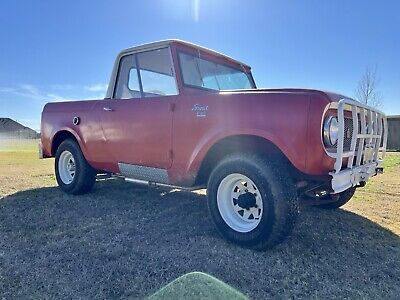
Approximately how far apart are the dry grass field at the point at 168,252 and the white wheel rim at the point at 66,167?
63 centimetres

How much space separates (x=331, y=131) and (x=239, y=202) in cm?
106

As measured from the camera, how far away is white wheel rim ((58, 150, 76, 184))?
5.44 metres

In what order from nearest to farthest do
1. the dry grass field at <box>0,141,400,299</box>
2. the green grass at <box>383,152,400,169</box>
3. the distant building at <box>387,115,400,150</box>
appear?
the dry grass field at <box>0,141,400,299</box> → the green grass at <box>383,152,400,169</box> → the distant building at <box>387,115,400,150</box>

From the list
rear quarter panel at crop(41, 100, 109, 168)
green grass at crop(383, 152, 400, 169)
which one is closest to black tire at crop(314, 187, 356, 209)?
rear quarter panel at crop(41, 100, 109, 168)

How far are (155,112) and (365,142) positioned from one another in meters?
2.31

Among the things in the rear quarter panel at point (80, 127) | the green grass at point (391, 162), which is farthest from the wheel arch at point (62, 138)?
the green grass at point (391, 162)

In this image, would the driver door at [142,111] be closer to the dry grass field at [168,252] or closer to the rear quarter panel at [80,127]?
the rear quarter panel at [80,127]

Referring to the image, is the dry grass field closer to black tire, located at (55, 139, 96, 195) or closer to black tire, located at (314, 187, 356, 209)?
black tire, located at (314, 187, 356, 209)

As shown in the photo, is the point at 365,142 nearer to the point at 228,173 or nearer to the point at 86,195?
the point at 228,173

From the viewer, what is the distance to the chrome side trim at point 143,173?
3.92m

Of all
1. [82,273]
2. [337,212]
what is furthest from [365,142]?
[82,273]

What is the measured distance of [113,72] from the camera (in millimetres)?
4738

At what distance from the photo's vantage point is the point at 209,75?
14.0 feet

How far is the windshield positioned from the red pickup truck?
0.02m
